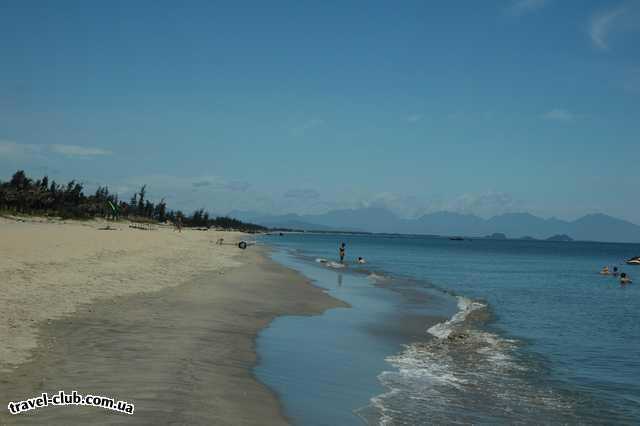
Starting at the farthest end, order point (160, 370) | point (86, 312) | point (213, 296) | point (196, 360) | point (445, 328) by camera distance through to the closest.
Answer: point (213, 296) → point (445, 328) → point (86, 312) → point (196, 360) → point (160, 370)

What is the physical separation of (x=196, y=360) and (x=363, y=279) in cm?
3069

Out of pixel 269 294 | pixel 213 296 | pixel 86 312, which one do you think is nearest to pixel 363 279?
pixel 269 294

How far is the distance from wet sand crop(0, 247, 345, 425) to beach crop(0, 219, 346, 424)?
0.07 ft

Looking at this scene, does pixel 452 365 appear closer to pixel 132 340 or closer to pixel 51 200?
pixel 132 340

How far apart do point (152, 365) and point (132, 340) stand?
2.36 m

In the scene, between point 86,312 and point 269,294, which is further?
point 269,294

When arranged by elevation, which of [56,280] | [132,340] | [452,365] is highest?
[56,280]

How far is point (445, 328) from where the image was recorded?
67.5 feet

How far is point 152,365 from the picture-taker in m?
10.4

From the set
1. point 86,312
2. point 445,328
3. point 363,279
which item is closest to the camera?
point 86,312

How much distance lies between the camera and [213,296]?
2266 centimetres

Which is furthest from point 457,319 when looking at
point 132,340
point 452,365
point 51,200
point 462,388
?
point 51,200

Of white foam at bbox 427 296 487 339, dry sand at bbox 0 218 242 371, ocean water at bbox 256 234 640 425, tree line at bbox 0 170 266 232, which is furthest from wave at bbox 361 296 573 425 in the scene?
tree line at bbox 0 170 266 232

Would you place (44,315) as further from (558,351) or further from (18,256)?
(558,351)
